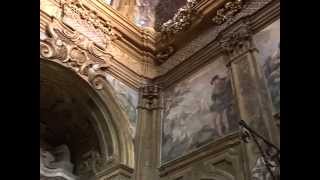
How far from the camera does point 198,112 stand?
9289 millimetres

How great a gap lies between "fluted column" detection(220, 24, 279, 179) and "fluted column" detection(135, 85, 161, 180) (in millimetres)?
1695

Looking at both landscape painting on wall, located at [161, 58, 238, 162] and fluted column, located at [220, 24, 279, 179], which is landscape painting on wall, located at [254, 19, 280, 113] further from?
landscape painting on wall, located at [161, 58, 238, 162]

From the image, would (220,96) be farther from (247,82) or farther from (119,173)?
(119,173)

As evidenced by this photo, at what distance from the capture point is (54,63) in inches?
360

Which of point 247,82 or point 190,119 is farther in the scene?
point 190,119

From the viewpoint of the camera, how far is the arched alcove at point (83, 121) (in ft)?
30.7

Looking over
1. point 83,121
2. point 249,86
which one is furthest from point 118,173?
point 249,86

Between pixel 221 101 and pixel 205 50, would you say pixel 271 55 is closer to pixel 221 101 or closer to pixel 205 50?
pixel 221 101

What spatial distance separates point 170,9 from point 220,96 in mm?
2863

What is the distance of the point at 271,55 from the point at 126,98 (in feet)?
9.13

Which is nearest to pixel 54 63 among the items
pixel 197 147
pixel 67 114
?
pixel 67 114

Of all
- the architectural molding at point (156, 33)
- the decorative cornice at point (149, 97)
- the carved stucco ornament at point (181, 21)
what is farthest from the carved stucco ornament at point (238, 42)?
the decorative cornice at point (149, 97)

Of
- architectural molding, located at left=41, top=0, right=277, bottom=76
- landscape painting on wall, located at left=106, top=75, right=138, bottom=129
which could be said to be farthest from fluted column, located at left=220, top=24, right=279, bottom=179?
landscape painting on wall, located at left=106, top=75, right=138, bottom=129
